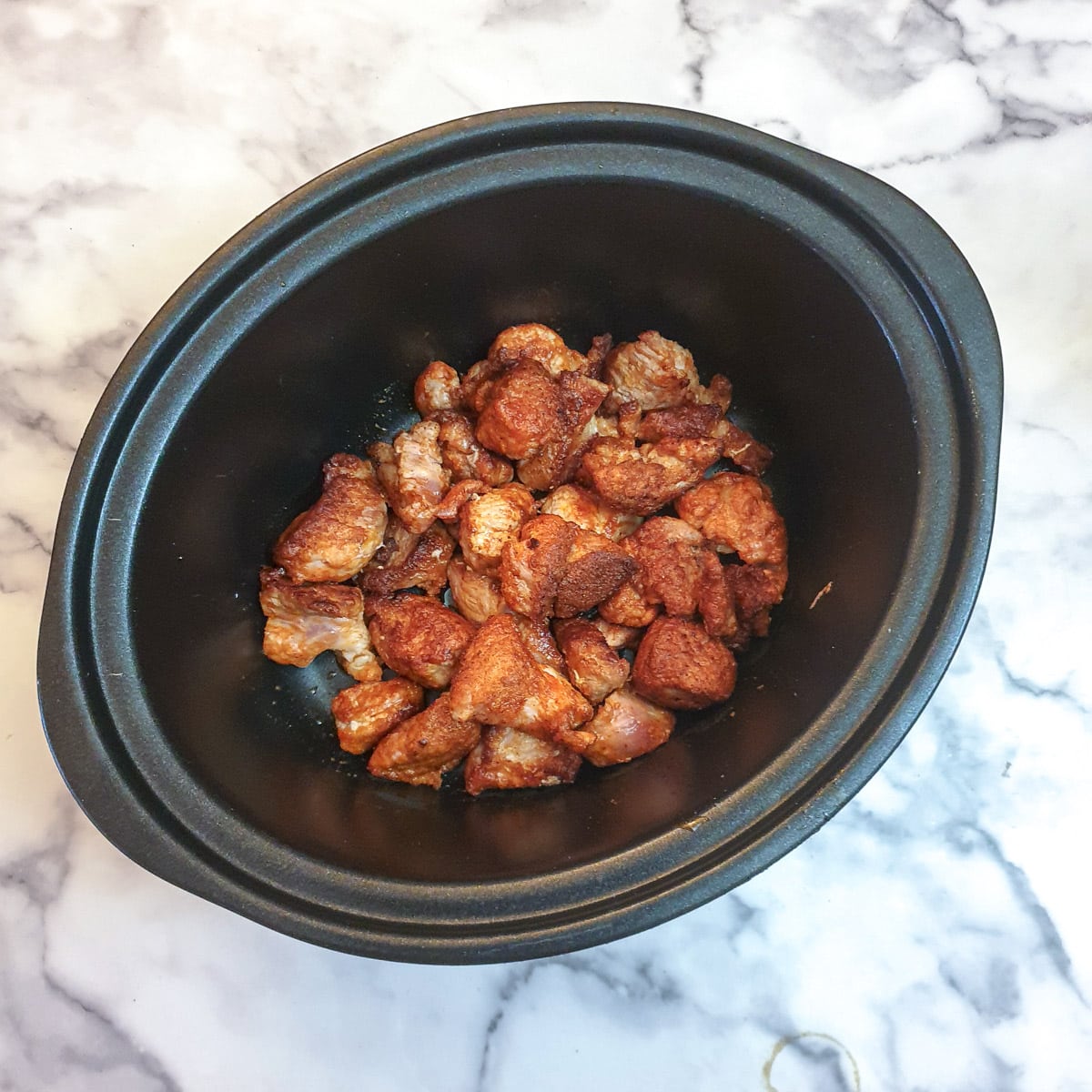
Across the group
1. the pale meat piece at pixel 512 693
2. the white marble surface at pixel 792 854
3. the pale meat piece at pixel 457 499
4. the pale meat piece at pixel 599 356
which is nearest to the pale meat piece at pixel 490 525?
the pale meat piece at pixel 457 499

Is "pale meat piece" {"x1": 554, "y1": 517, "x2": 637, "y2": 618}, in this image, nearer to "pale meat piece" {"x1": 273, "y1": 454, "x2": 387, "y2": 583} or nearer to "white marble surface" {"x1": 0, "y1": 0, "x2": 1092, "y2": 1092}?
"pale meat piece" {"x1": 273, "y1": 454, "x2": 387, "y2": 583}

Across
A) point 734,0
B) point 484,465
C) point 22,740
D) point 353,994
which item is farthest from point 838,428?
point 22,740

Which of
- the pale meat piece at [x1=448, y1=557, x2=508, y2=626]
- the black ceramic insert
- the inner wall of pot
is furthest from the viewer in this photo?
the pale meat piece at [x1=448, y1=557, x2=508, y2=626]

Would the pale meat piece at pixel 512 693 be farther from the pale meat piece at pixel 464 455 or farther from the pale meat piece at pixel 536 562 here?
the pale meat piece at pixel 464 455

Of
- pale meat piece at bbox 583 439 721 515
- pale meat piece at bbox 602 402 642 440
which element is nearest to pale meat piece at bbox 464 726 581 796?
pale meat piece at bbox 583 439 721 515

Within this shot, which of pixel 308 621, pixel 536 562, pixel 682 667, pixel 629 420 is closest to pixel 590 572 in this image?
pixel 536 562

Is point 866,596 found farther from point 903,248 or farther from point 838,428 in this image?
point 903,248
